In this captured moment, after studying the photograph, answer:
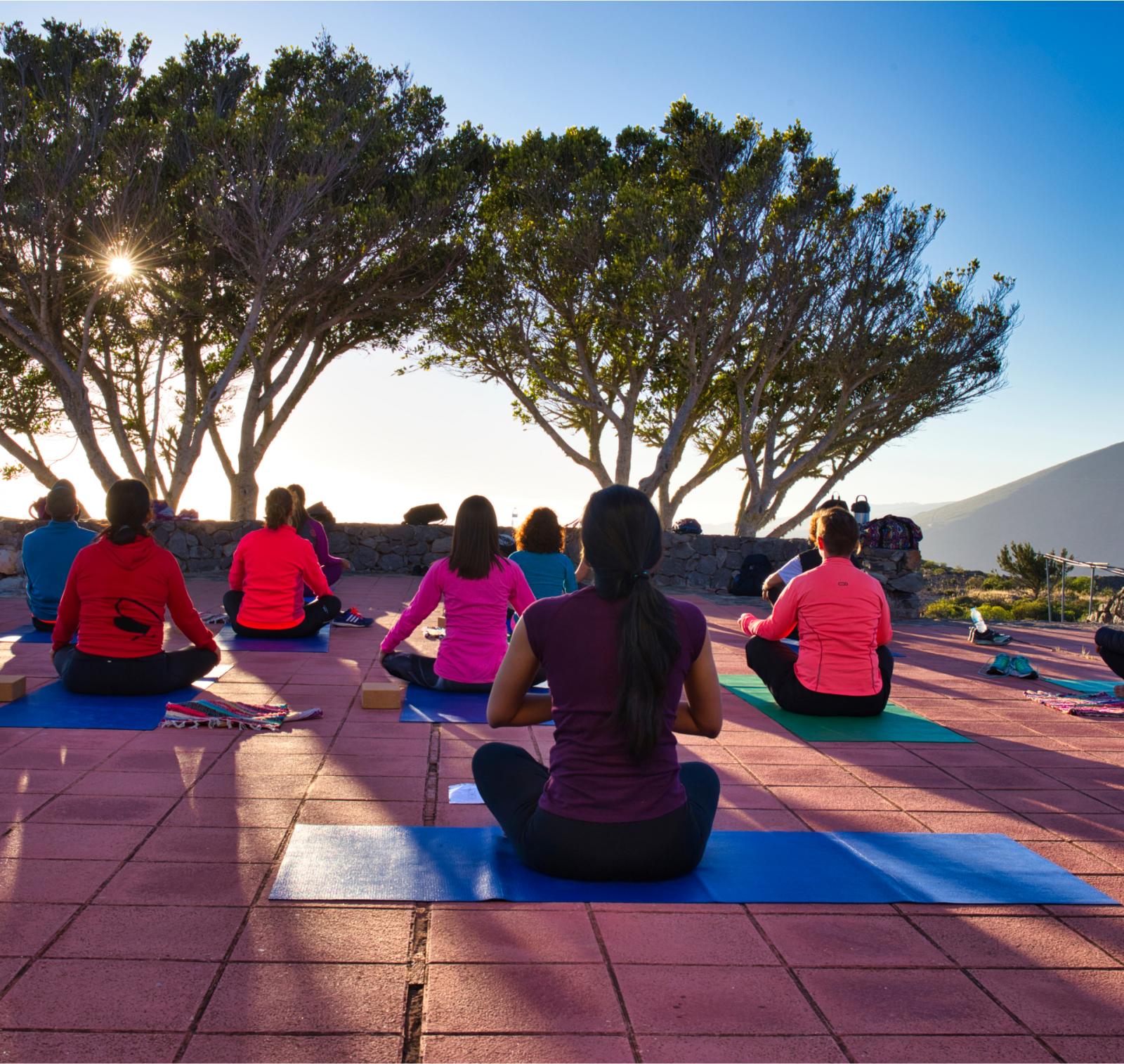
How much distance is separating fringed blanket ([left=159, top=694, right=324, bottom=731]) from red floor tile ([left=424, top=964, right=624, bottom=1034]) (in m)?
2.51

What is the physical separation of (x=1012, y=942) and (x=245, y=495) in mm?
16233

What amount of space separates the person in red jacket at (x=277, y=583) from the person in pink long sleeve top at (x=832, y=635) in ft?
10.1

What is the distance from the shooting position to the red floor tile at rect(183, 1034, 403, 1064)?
1.80 metres

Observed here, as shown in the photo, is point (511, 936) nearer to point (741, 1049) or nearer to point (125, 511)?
point (741, 1049)

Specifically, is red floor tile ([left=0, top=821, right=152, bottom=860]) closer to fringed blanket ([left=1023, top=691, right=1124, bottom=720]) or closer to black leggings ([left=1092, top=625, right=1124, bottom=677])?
fringed blanket ([left=1023, top=691, right=1124, bottom=720])

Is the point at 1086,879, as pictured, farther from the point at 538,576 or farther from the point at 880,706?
the point at 538,576

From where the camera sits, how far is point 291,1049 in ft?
6.02

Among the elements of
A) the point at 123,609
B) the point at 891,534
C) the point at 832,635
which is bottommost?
the point at 123,609

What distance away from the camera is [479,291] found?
18016 mm

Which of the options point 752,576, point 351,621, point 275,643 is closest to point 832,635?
point 275,643

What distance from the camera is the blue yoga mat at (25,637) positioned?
688cm

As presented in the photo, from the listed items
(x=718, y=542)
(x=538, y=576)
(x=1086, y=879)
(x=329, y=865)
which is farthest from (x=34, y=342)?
(x=1086, y=879)

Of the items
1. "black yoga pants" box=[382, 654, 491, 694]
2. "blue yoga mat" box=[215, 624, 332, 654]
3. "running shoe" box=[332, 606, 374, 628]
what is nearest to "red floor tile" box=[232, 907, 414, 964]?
"black yoga pants" box=[382, 654, 491, 694]

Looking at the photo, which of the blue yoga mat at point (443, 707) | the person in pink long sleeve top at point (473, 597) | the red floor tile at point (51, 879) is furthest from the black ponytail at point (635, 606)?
the person in pink long sleeve top at point (473, 597)
